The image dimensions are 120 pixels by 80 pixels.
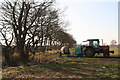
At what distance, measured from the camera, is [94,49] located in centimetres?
1777

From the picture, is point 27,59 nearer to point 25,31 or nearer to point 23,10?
point 25,31

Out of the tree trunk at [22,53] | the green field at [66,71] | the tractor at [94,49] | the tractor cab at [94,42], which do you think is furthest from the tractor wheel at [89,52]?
the tree trunk at [22,53]

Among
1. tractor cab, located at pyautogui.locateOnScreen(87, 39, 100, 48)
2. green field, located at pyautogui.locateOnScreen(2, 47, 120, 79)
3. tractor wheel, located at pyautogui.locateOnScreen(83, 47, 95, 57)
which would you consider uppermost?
tractor cab, located at pyautogui.locateOnScreen(87, 39, 100, 48)

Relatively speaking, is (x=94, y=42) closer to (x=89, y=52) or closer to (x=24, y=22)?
(x=89, y=52)

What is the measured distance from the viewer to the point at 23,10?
15578 millimetres

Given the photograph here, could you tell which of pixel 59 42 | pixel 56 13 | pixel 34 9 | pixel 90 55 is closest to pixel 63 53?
pixel 90 55

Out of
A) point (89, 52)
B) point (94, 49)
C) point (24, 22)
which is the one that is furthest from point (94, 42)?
point (24, 22)

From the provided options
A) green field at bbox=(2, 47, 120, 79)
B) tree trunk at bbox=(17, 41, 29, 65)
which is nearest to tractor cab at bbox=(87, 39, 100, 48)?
green field at bbox=(2, 47, 120, 79)

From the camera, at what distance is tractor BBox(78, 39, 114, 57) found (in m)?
17.6

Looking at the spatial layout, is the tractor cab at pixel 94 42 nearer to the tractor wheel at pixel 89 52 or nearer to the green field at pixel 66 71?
the tractor wheel at pixel 89 52

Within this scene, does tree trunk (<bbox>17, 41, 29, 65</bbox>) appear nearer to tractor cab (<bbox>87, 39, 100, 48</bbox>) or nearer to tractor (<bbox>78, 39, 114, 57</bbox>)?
tractor (<bbox>78, 39, 114, 57</bbox>)

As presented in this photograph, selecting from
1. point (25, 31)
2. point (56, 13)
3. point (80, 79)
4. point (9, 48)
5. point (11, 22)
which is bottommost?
point (80, 79)

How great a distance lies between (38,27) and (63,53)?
7389 millimetres

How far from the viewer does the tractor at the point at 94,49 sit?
17605 millimetres
